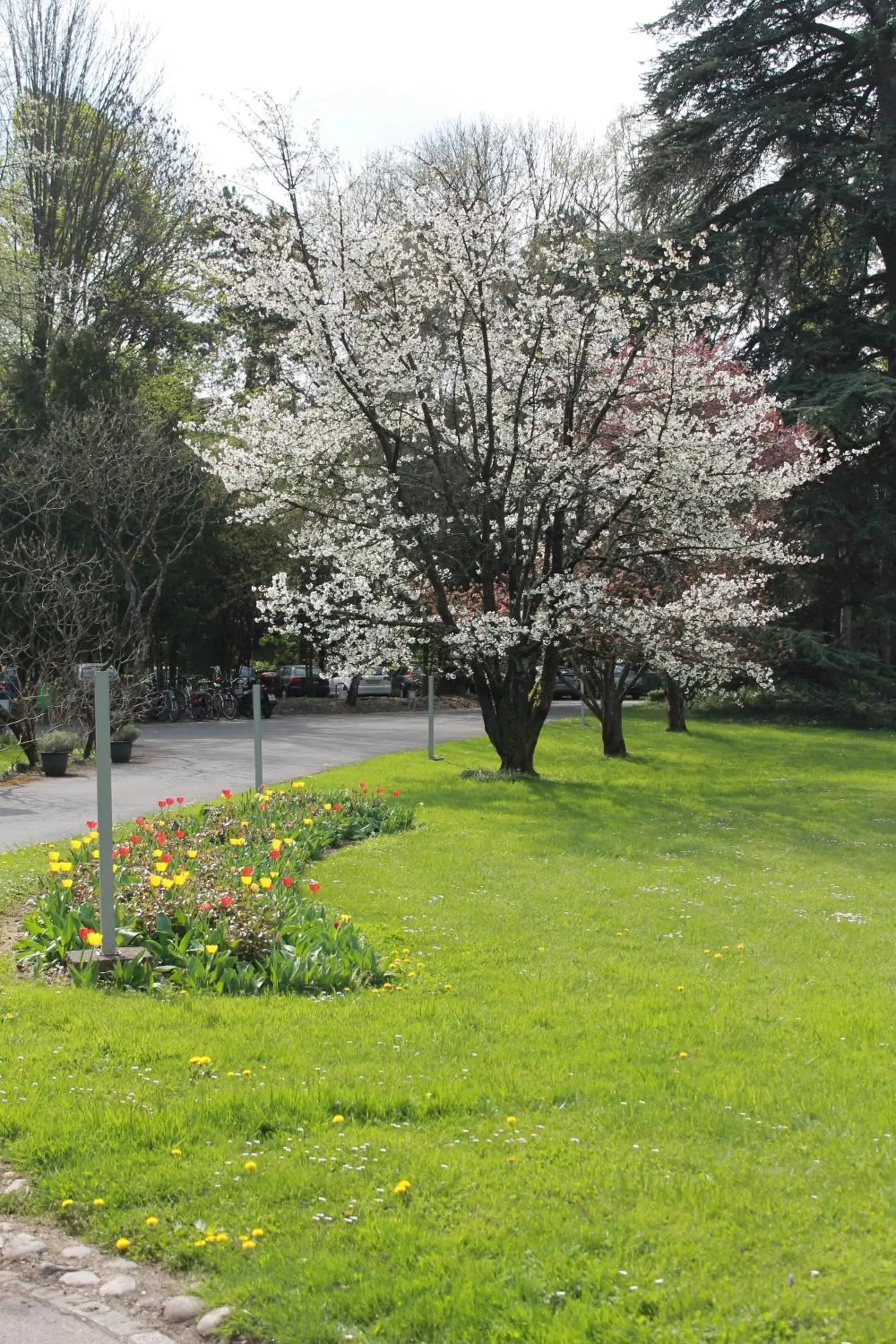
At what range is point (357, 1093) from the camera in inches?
175

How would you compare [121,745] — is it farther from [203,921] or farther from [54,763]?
[203,921]

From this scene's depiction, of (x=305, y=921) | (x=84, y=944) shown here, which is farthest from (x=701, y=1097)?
(x=84, y=944)

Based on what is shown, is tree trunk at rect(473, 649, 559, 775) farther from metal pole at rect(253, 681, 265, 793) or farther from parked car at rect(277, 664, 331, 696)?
parked car at rect(277, 664, 331, 696)

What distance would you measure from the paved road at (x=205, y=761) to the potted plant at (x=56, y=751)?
0.35m

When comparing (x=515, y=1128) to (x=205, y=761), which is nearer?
(x=515, y=1128)

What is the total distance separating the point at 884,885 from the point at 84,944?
20.3 ft

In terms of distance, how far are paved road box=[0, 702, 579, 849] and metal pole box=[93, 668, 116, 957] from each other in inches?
183

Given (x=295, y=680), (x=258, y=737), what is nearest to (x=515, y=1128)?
(x=258, y=737)

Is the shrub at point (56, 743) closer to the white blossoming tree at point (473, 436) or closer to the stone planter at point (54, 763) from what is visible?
the stone planter at point (54, 763)

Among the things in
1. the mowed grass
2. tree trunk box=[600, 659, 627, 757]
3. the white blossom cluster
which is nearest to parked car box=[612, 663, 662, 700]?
tree trunk box=[600, 659, 627, 757]

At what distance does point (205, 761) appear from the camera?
19875mm

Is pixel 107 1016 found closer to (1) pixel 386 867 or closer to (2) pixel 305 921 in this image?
(2) pixel 305 921

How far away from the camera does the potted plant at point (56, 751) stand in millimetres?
17578

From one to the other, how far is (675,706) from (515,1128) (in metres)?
24.5
